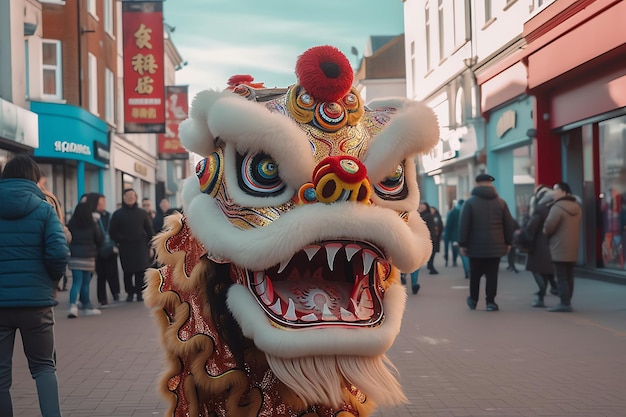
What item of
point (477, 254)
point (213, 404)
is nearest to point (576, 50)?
point (477, 254)

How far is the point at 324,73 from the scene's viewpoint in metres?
3.12

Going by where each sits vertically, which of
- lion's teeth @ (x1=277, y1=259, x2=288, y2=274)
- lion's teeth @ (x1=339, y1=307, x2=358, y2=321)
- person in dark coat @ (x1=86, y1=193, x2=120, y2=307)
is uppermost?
lion's teeth @ (x1=277, y1=259, x2=288, y2=274)

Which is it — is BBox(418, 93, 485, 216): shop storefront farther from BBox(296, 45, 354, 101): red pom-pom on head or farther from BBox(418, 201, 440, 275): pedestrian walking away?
BBox(296, 45, 354, 101): red pom-pom on head

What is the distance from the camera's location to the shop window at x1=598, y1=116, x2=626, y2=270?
505 inches

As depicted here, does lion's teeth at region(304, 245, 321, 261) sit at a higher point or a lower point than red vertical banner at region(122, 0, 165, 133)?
lower

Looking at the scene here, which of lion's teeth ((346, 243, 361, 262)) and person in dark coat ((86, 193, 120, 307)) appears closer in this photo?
lion's teeth ((346, 243, 361, 262))

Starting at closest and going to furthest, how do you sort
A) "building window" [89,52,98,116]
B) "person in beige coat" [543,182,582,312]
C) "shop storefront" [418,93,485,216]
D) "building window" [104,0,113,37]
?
"person in beige coat" [543,182,582,312]
"shop storefront" [418,93,485,216]
"building window" [89,52,98,116]
"building window" [104,0,113,37]

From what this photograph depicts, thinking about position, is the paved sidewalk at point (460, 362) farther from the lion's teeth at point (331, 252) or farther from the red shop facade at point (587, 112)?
the red shop facade at point (587, 112)

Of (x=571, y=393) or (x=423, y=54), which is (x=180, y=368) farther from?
(x=423, y=54)

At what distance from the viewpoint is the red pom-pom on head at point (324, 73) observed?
3.12m

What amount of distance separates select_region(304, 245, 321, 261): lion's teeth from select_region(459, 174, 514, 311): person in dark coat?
7519mm

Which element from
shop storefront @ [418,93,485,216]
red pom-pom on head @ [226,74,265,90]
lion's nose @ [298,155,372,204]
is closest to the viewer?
lion's nose @ [298,155,372,204]

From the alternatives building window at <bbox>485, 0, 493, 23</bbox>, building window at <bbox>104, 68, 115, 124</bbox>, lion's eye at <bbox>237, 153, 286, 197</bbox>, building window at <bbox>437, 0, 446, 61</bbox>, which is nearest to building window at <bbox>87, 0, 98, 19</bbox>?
building window at <bbox>104, 68, 115, 124</bbox>

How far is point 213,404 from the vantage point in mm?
3408
